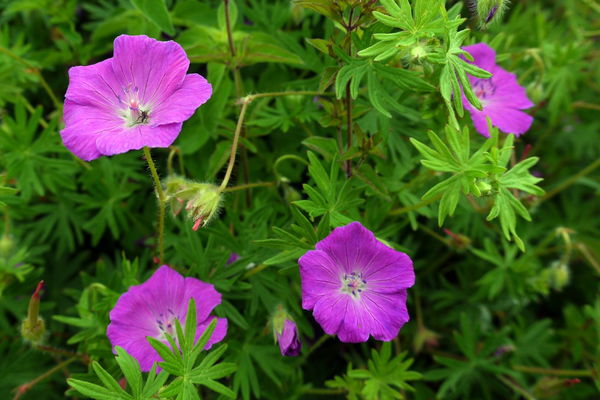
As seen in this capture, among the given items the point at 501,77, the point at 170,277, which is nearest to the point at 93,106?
the point at 170,277

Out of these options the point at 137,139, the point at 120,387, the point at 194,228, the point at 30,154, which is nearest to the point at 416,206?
the point at 194,228

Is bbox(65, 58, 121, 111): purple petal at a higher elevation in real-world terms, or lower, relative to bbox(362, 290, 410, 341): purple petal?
higher

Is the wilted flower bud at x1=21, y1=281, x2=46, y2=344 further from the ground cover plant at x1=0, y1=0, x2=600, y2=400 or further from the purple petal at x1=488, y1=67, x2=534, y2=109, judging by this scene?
the purple petal at x1=488, y1=67, x2=534, y2=109

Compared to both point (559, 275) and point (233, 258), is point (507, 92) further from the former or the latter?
point (233, 258)

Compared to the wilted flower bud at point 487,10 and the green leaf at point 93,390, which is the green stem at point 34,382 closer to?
the green leaf at point 93,390

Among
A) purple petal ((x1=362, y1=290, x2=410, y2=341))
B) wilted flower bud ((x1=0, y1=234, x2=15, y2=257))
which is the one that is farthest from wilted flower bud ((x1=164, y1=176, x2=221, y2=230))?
wilted flower bud ((x1=0, y1=234, x2=15, y2=257))

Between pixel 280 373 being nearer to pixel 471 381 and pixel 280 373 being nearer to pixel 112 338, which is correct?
pixel 112 338

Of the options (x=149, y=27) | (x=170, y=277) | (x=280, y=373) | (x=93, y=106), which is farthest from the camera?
(x=149, y=27)

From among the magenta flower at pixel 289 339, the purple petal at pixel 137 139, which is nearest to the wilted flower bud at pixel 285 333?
the magenta flower at pixel 289 339
